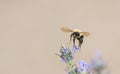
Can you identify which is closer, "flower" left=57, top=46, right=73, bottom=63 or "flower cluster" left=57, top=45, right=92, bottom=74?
"flower cluster" left=57, top=45, right=92, bottom=74

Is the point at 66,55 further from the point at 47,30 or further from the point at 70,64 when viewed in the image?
the point at 47,30

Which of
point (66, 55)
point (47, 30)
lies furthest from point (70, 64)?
point (47, 30)

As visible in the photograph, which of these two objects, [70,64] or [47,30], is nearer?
[70,64]

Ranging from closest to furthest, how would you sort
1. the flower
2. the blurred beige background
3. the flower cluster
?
1. the flower cluster
2. the flower
3. the blurred beige background

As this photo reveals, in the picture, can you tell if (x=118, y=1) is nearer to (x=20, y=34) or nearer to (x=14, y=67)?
(x=20, y=34)

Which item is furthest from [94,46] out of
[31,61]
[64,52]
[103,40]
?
[64,52]

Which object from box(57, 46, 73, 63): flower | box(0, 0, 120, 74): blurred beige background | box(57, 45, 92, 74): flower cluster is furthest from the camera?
box(0, 0, 120, 74): blurred beige background

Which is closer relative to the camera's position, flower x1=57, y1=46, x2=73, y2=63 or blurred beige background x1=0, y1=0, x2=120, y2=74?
flower x1=57, y1=46, x2=73, y2=63

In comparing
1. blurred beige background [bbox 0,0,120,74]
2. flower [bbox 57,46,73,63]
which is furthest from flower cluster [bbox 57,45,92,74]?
blurred beige background [bbox 0,0,120,74]

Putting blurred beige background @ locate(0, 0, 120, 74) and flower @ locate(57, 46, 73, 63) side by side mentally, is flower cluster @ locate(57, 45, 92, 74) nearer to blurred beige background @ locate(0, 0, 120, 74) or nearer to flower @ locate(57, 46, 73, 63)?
flower @ locate(57, 46, 73, 63)
